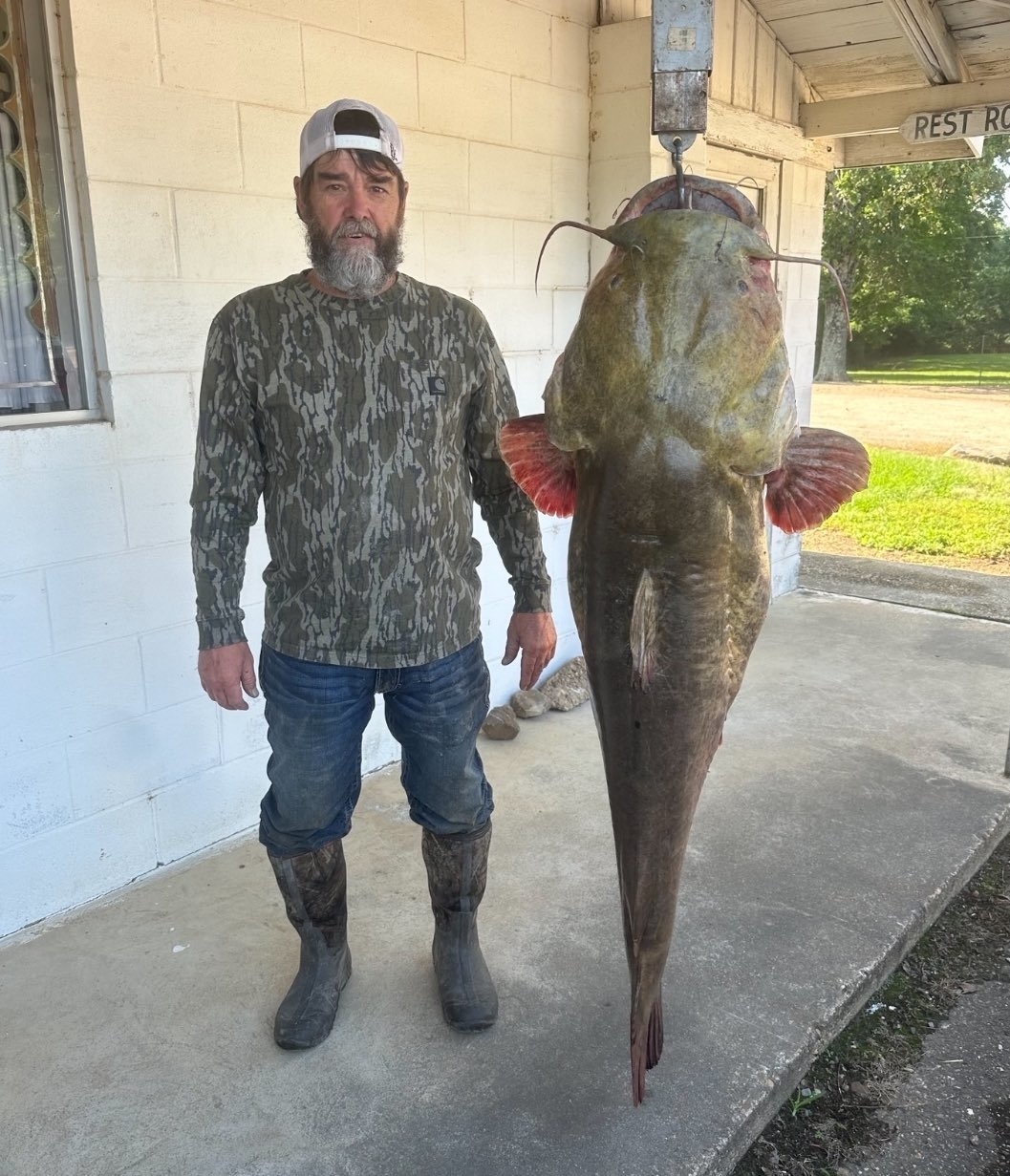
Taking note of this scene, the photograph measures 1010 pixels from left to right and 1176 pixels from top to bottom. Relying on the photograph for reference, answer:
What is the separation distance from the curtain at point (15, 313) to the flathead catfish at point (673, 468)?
1.94 m

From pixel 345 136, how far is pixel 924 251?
33809mm

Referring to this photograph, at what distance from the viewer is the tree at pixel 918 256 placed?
2919 cm

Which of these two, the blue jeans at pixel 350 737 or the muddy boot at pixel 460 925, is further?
the muddy boot at pixel 460 925

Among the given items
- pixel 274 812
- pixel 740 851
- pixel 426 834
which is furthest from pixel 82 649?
pixel 740 851

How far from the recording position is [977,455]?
47.7ft

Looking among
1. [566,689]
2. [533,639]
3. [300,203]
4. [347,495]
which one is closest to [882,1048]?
[533,639]

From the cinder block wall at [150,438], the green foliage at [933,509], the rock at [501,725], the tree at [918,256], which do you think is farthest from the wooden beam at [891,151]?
the tree at [918,256]

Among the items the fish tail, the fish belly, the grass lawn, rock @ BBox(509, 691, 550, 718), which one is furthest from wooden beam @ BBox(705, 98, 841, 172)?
the grass lawn

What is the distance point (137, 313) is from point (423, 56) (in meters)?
1.59

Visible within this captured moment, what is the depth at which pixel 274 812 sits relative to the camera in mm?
2389

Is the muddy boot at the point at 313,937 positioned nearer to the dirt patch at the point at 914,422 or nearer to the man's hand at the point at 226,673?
the man's hand at the point at 226,673

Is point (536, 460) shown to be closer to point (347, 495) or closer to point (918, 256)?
point (347, 495)

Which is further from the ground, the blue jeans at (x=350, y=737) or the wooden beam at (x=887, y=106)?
the wooden beam at (x=887, y=106)

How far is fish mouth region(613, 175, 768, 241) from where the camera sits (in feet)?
4.49
